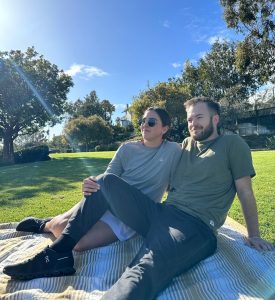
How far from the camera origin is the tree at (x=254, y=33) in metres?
18.4

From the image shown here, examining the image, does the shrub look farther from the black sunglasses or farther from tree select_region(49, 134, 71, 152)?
tree select_region(49, 134, 71, 152)

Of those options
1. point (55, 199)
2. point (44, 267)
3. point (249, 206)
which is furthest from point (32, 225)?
point (55, 199)

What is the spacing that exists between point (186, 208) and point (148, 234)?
0.48 meters

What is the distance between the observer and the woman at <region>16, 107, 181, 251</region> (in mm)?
3506

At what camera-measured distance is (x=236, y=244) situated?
136 inches

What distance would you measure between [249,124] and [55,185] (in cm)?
3310

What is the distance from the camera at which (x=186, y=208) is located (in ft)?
10.6

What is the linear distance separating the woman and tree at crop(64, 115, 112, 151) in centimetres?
3863

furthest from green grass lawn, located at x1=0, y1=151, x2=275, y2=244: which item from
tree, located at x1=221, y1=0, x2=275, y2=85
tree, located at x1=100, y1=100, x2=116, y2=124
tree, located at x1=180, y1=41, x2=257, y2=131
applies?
tree, located at x1=100, y1=100, x2=116, y2=124

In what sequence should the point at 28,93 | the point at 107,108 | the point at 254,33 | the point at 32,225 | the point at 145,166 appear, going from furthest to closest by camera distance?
the point at 107,108 → the point at 28,93 → the point at 254,33 → the point at 32,225 → the point at 145,166

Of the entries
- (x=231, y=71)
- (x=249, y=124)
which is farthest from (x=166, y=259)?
(x=231, y=71)

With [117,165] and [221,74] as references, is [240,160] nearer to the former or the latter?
[117,165]

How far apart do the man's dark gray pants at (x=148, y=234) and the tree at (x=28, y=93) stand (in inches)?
1041

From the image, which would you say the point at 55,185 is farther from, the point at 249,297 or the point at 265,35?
the point at 265,35
